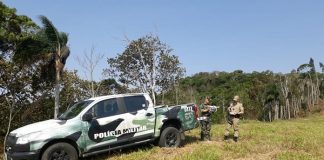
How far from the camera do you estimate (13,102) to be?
2077 cm

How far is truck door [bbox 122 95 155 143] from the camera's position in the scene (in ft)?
40.0

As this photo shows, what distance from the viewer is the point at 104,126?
11.6 meters

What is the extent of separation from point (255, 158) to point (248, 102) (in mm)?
57408

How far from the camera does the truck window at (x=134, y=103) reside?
12445 mm

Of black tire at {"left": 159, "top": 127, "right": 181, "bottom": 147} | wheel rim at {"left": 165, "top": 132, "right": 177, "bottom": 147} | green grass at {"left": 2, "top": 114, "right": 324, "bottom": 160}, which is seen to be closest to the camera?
green grass at {"left": 2, "top": 114, "right": 324, "bottom": 160}

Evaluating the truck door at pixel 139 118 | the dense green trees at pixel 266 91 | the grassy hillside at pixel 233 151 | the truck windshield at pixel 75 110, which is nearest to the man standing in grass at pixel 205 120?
the grassy hillside at pixel 233 151

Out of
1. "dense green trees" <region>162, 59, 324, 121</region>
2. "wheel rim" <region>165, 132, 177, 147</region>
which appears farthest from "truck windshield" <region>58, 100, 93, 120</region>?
"dense green trees" <region>162, 59, 324, 121</region>

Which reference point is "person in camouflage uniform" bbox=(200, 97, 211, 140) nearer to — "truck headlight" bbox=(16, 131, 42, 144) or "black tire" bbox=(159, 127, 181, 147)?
"black tire" bbox=(159, 127, 181, 147)

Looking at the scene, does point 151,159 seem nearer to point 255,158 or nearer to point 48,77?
point 255,158

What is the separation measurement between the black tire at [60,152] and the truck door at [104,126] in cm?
41

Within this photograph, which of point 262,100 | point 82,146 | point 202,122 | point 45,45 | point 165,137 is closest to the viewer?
point 82,146

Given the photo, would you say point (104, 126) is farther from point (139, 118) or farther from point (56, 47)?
point (56, 47)

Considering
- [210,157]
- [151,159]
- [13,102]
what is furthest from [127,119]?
[13,102]

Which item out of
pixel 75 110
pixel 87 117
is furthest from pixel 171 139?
pixel 75 110
